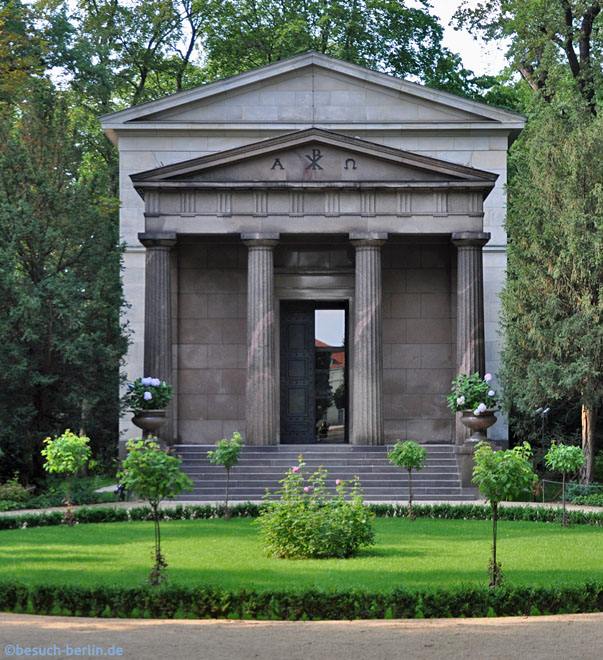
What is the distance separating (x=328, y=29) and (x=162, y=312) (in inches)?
913

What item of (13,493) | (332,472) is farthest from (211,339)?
(13,493)

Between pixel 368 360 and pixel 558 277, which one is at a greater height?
pixel 558 277

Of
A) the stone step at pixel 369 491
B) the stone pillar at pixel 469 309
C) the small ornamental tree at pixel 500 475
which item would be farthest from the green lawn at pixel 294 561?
the stone pillar at pixel 469 309

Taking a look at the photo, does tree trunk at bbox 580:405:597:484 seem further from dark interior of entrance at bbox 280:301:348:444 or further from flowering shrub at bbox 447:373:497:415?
dark interior of entrance at bbox 280:301:348:444

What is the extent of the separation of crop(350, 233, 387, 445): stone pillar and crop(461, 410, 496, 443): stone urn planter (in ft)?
8.26

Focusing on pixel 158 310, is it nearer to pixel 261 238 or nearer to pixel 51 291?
pixel 51 291

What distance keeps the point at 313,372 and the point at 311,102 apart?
30.7 ft

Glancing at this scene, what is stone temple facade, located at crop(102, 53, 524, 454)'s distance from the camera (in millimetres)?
35219

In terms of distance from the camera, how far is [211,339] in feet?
128

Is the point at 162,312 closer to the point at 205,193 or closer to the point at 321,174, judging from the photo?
the point at 205,193

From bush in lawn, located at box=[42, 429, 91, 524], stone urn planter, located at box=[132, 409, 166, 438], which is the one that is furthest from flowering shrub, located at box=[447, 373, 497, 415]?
bush in lawn, located at box=[42, 429, 91, 524]

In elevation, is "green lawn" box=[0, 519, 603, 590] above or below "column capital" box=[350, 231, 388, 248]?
below

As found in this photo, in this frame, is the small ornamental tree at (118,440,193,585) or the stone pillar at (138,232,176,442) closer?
the small ornamental tree at (118,440,193,585)

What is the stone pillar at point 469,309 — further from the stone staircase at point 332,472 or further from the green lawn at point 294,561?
the green lawn at point 294,561
